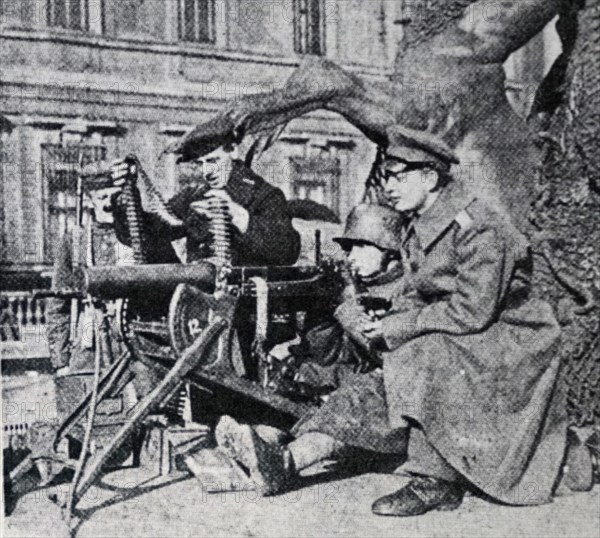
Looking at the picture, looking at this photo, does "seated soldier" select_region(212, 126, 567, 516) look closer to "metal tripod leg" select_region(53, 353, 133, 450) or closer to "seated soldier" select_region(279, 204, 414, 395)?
"seated soldier" select_region(279, 204, 414, 395)

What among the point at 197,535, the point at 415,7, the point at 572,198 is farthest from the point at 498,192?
the point at 197,535

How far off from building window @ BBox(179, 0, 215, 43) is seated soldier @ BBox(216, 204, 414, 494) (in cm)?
110

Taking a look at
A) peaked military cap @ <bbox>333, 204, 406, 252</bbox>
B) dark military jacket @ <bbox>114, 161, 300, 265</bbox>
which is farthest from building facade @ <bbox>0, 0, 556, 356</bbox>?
peaked military cap @ <bbox>333, 204, 406, 252</bbox>

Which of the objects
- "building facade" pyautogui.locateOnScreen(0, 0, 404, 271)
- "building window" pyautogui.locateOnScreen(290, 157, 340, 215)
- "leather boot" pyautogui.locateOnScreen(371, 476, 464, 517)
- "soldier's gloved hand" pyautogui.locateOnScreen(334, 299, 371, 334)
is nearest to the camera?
"leather boot" pyautogui.locateOnScreen(371, 476, 464, 517)

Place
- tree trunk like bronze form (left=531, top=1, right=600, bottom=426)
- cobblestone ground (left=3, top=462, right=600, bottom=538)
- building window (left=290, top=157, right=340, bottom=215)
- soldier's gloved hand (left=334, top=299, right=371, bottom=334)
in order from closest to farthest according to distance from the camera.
Answer: cobblestone ground (left=3, top=462, right=600, bottom=538), soldier's gloved hand (left=334, top=299, right=371, bottom=334), tree trunk like bronze form (left=531, top=1, right=600, bottom=426), building window (left=290, top=157, right=340, bottom=215)

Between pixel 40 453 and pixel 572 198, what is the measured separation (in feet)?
8.86

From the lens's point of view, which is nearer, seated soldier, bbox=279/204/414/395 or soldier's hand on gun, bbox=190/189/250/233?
seated soldier, bbox=279/204/414/395

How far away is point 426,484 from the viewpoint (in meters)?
3.06

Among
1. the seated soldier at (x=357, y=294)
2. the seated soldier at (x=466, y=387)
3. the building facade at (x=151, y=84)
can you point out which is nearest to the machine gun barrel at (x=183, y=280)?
the seated soldier at (x=357, y=294)

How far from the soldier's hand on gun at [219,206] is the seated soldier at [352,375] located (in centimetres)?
53

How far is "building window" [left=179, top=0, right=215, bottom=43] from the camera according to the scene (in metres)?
3.90

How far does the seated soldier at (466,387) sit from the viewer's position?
9.92 feet

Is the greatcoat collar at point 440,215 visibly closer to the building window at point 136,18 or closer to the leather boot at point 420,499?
the leather boot at point 420,499

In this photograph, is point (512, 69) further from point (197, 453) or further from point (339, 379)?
point (197, 453)
